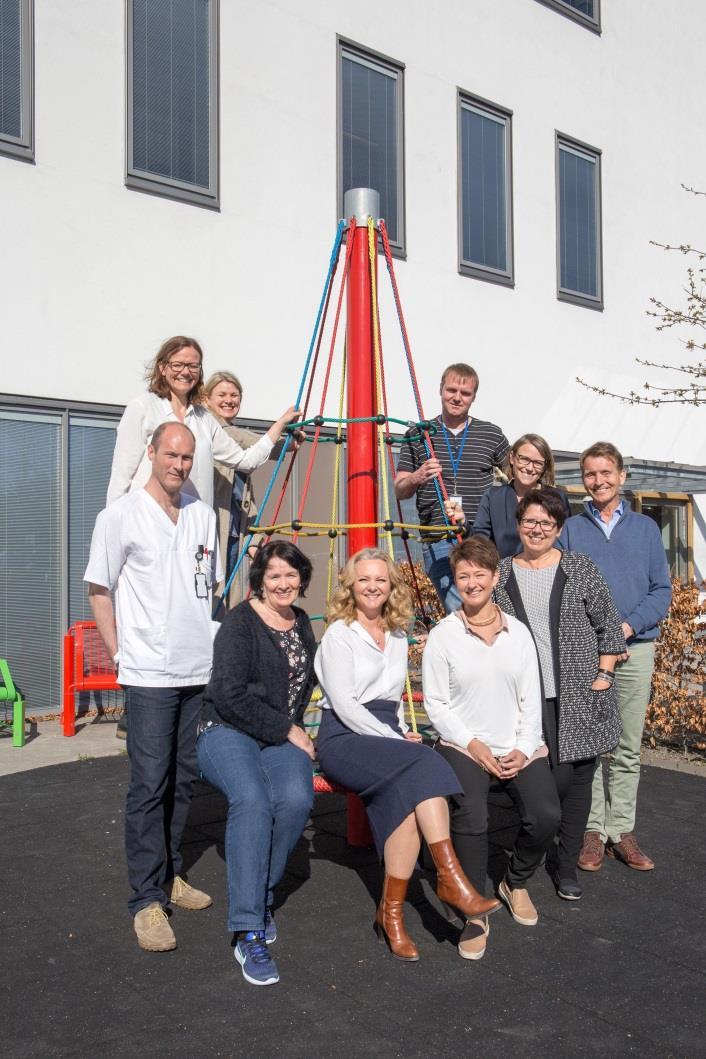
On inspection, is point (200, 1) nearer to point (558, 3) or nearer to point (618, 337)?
point (558, 3)

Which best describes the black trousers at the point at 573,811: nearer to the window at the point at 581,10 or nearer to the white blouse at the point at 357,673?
the white blouse at the point at 357,673

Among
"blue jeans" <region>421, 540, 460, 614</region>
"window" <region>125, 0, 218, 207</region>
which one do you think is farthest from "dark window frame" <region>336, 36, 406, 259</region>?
"blue jeans" <region>421, 540, 460, 614</region>

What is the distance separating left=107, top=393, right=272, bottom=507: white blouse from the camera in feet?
14.7

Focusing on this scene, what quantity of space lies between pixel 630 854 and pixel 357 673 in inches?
63.0

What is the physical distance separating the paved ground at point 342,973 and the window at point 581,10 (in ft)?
34.6

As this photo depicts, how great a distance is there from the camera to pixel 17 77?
780 cm

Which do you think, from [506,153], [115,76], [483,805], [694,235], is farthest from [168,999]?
[694,235]

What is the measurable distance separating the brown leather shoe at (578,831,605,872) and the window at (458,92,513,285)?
7444mm

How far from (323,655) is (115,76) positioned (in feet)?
19.4

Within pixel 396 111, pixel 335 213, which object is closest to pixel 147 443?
pixel 335 213

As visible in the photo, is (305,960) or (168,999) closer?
(168,999)

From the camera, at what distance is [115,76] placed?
824cm

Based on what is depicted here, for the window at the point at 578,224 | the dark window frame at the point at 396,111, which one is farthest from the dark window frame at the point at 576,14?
the dark window frame at the point at 396,111

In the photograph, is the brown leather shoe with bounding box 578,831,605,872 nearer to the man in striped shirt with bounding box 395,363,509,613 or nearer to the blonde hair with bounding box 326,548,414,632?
the man in striped shirt with bounding box 395,363,509,613
